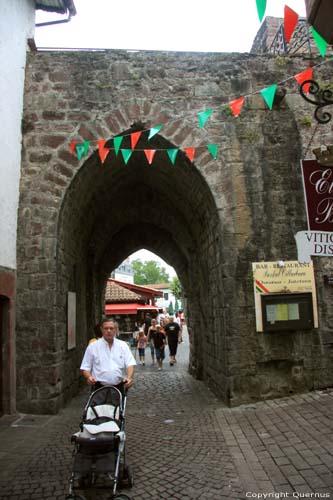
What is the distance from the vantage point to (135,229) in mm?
12320

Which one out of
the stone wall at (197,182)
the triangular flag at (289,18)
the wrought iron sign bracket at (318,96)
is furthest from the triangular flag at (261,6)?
the stone wall at (197,182)

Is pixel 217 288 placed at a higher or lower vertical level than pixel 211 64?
lower

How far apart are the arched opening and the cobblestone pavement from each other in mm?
1308

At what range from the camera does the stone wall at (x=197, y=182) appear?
19.9 feet

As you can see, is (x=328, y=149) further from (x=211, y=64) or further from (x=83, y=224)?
(x=83, y=224)

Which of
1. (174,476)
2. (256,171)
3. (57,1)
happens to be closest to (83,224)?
(256,171)

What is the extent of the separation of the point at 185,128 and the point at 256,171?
131 cm

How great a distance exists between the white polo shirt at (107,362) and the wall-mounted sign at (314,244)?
1.76 m

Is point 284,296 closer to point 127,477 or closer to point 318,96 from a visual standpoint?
point 318,96

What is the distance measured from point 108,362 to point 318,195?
2.29 metres

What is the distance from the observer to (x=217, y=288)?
22.5ft

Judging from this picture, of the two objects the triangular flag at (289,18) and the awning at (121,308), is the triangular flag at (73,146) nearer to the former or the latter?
the triangular flag at (289,18)

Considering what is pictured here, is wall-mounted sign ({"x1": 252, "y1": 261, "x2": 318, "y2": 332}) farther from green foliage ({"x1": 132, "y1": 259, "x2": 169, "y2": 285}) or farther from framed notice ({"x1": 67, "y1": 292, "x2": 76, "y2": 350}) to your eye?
green foliage ({"x1": 132, "y1": 259, "x2": 169, "y2": 285})

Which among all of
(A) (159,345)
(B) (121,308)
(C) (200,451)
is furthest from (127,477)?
(B) (121,308)
